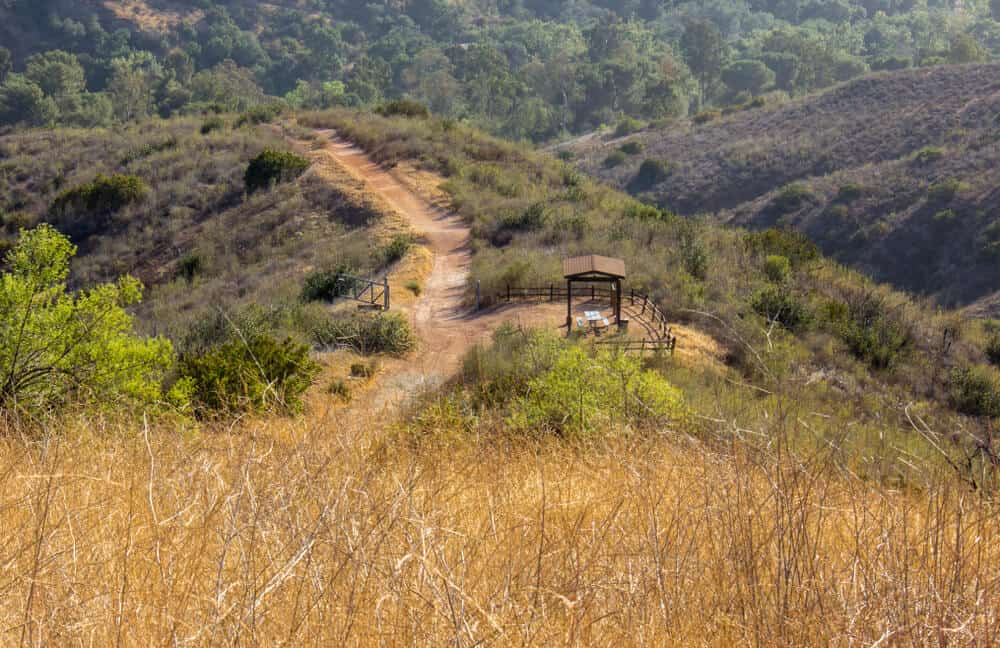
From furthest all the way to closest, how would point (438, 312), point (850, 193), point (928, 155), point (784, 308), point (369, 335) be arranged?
point (928, 155)
point (850, 193)
point (438, 312)
point (784, 308)
point (369, 335)

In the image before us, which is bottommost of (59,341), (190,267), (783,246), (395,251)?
(190,267)

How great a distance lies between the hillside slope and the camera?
128 feet

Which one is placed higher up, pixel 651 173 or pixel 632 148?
pixel 632 148

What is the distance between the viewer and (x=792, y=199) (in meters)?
46.5

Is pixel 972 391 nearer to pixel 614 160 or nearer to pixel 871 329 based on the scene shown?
pixel 871 329

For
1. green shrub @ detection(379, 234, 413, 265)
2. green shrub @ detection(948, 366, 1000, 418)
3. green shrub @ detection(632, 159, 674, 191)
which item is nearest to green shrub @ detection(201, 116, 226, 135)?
green shrub @ detection(379, 234, 413, 265)

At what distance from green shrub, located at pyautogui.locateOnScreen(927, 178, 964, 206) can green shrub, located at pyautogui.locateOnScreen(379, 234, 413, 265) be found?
30.7 meters

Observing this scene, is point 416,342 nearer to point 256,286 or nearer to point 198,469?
point 256,286

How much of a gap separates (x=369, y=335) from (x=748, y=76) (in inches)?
3282

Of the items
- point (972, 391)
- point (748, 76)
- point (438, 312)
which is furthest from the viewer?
point (748, 76)

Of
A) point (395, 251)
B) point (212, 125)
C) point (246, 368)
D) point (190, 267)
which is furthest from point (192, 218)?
point (246, 368)

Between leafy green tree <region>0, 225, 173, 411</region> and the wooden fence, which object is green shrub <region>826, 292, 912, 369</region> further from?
leafy green tree <region>0, 225, 173, 411</region>

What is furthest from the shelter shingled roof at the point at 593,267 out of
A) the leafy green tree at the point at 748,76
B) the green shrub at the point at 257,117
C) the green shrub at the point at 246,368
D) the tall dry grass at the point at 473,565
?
the leafy green tree at the point at 748,76

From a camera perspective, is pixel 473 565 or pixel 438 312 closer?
pixel 473 565
